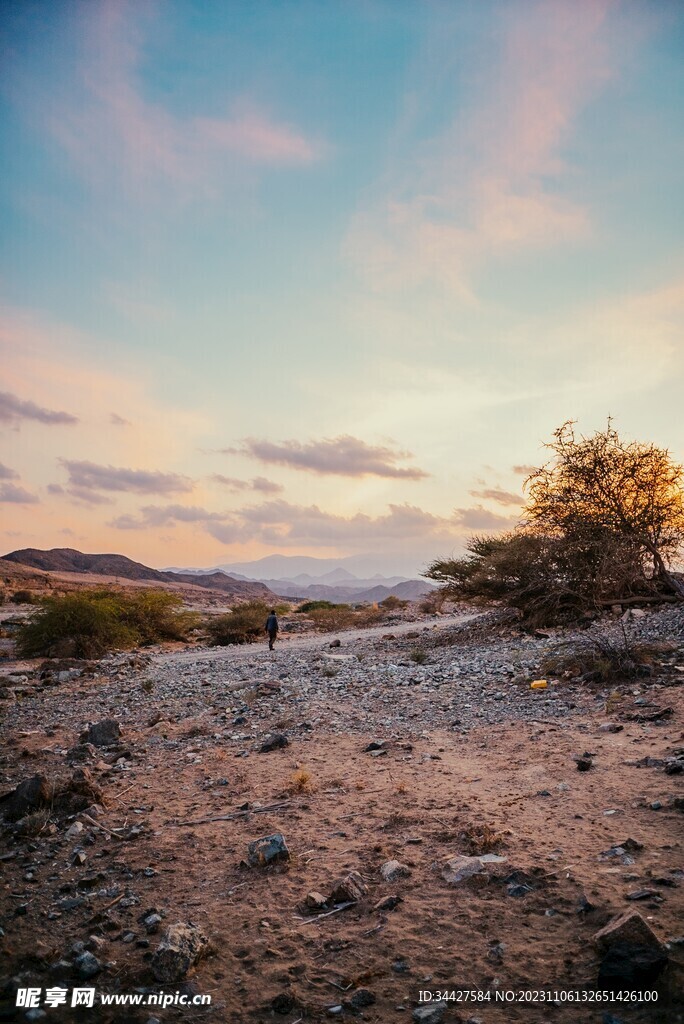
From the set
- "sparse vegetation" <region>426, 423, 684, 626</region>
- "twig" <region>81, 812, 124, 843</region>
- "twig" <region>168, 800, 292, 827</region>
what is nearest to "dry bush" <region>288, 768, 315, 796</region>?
"twig" <region>168, 800, 292, 827</region>

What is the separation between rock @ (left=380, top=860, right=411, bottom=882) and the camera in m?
4.45

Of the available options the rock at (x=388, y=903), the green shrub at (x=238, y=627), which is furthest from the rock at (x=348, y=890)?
the green shrub at (x=238, y=627)

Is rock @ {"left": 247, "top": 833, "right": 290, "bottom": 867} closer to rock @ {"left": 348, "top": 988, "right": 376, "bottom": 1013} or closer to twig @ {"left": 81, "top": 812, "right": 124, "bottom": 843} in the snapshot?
twig @ {"left": 81, "top": 812, "right": 124, "bottom": 843}

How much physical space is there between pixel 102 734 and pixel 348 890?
18.1ft

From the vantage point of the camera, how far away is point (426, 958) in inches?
139

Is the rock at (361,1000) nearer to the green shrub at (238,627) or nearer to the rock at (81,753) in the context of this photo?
the rock at (81,753)

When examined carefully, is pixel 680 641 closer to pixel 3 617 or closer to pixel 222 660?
pixel 222 660

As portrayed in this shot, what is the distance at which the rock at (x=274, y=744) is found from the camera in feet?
26.1

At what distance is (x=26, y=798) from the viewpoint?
606cm

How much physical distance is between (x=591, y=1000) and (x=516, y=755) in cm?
410

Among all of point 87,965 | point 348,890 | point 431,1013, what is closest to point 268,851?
point 348,890

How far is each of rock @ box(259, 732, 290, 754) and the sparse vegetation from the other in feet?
31.6

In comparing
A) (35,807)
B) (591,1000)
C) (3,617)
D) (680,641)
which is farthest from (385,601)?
(591,1000)

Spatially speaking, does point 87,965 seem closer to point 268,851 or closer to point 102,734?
point 268,851
